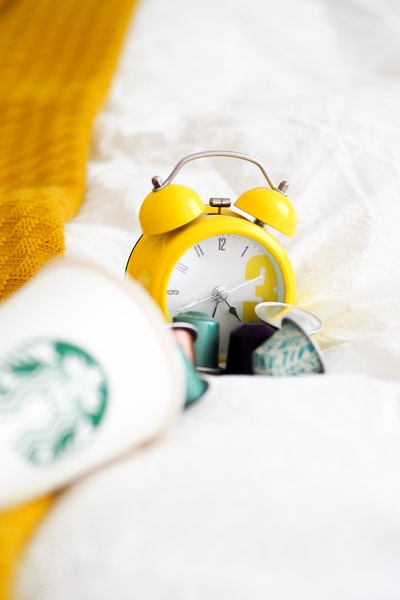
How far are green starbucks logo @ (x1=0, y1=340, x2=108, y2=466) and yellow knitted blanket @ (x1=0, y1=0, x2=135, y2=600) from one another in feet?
0.21

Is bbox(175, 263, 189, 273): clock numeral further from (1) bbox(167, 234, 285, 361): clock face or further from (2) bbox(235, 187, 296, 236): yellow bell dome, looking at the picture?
(2) bbox(235, 187, 296, 236): yellow bell dome

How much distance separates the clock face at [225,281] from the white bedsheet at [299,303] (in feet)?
0.36

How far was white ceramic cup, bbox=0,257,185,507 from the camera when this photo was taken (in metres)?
0.51

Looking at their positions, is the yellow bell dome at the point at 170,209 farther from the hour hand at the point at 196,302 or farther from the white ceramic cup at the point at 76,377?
the white ceramic cup at the point at 76,377

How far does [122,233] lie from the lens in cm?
109

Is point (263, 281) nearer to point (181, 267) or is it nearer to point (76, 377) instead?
point (181, 267)

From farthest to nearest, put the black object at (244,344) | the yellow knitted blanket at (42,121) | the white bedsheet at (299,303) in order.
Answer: the yellow knitted blanket at (42,121) < the black object at (244,344) < the white bedsheet at (299,303)

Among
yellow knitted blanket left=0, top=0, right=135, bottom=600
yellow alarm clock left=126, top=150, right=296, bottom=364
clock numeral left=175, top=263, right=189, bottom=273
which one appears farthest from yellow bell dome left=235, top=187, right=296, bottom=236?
yellow knitted blanket left=0, top=0, right=135, bottom=600

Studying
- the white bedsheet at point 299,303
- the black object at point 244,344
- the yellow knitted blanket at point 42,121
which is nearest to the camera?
the white bedsheet at point 299,303

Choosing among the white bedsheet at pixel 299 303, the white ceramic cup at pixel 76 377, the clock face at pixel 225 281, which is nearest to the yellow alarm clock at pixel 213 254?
the clock face at pixel 225 281

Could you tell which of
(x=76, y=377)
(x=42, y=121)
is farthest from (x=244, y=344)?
(x=42, y=121)

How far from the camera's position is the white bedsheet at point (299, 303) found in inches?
19.8

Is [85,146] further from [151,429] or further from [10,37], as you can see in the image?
[151,429]

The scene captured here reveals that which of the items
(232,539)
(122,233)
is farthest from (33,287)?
(122,233)
